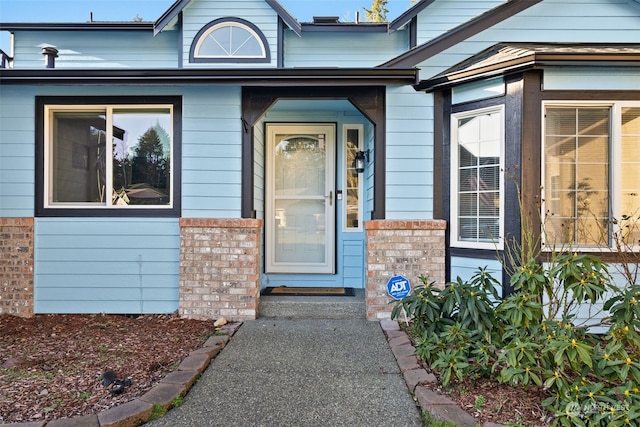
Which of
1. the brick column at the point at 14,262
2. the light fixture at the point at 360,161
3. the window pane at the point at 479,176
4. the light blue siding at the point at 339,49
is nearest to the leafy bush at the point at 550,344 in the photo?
the window pane at the point at 479,176

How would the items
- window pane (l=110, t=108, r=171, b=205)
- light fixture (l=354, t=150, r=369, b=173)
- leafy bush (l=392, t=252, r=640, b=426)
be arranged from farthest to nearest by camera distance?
light fixture (l=354, t=150, r=369, b=173), window pane (l=110, t=108, r=171, b=205), leafy bush (l=392, t=252, r=640, b=426)

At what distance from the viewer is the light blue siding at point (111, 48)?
5.16 metres

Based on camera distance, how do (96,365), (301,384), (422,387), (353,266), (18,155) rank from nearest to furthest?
(422,387) → (301,384) → (96,365) → (18,155) → (353,266)

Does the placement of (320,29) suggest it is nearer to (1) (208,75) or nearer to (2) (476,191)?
(1) (208,75)

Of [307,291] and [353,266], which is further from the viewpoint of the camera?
[353,266]

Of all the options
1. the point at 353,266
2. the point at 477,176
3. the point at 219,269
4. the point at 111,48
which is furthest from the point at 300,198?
the point at 111,48

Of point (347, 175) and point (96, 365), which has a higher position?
point (347, 175)

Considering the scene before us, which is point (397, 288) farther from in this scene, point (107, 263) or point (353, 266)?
point (107, 263)

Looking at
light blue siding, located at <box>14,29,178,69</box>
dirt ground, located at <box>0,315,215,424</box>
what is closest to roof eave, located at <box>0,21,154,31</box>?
light blue siding, located at <box>14,29,178,69</box>

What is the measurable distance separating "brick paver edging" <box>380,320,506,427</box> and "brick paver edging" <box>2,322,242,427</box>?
64.3 inches

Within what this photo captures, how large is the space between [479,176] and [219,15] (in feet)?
12.1

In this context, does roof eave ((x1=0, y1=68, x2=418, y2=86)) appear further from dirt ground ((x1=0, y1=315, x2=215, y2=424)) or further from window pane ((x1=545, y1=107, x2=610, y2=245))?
dirt ground ((x1=0, y1=315, x2=215, y2=424))

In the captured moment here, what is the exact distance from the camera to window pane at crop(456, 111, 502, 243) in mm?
3971

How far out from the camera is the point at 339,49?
5160 mm
